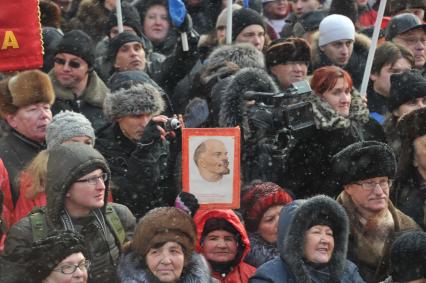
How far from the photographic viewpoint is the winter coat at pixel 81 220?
708 cm

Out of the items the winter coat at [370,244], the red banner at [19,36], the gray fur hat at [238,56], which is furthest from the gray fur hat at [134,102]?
the winter coat at [370,244]

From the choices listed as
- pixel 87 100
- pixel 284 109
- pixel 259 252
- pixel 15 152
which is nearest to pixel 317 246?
pixel 259 252

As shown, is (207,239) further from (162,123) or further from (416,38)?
(416,38)

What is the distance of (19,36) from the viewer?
7.76m

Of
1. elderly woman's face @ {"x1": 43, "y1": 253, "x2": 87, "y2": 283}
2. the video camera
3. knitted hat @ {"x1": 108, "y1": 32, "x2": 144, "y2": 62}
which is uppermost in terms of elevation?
knitted hat @ {"x1": 108, "y1": 32, "x2": 144, "y2": 62}

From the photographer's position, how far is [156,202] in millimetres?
8180

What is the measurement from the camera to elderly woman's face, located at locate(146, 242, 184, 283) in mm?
7023

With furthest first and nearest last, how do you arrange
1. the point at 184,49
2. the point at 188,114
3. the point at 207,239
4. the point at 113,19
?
1. the point at 113,19
2. the point at 184,49
3. the point at 188,114
4. the point at 207,239

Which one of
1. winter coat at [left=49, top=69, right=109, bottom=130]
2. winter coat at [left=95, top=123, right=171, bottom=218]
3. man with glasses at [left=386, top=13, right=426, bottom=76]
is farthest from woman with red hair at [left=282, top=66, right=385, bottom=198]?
man with glasses at [left=386, top=13, right=426, bottom=76]

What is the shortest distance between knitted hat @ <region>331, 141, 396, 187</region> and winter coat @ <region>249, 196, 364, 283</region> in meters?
0.72

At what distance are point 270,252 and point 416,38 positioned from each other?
149 inches

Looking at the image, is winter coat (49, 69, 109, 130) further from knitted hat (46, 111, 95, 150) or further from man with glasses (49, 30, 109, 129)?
knitted hat (46, 111, 95, 150)

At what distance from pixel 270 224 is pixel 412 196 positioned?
41.4 inches

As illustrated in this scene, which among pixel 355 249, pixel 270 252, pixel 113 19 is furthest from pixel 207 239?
pixel 113 19
